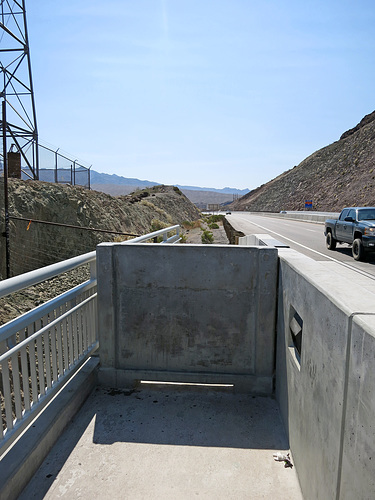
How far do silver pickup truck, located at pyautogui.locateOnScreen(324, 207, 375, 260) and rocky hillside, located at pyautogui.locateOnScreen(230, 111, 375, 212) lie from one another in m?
50.4

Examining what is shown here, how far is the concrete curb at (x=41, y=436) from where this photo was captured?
2.64m

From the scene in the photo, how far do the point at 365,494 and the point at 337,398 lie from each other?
501mm

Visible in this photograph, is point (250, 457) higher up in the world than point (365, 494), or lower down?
lower down

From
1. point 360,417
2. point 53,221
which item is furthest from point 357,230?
point 53,221

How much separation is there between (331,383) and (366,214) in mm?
12957

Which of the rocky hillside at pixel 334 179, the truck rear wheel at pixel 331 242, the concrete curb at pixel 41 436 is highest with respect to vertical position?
the rocky hillside at pixel 334 179

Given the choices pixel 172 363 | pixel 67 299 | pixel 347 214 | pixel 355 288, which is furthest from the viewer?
pixel 347 214

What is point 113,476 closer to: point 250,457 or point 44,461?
point 44,461

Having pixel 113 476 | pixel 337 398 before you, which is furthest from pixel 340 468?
pixel 113 476

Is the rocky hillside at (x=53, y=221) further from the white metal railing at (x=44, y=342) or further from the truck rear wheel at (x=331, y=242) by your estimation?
the white metal railing at (x=44, y=342)

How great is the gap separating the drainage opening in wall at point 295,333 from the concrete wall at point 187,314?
1.91 ft

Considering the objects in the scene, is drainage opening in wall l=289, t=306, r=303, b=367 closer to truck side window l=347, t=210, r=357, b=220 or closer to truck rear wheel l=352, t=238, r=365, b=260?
truck rear wheel l=352, t=238, r=365, b=260

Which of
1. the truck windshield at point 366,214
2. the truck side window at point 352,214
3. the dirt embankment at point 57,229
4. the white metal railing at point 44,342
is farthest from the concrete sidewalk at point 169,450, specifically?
the dirt embankment at point 57,229

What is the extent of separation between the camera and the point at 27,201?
2184 centimetres
